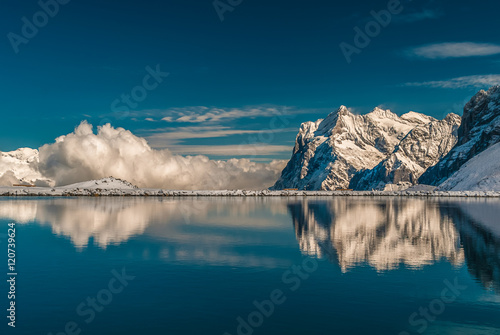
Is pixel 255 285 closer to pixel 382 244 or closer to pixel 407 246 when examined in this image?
pixel 382 244

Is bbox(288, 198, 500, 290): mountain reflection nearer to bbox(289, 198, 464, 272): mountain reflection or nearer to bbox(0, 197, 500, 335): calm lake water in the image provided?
bbox(289, 198, 464, 272): mountain reflection

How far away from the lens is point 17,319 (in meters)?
20.2

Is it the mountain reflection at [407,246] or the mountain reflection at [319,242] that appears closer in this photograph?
the mountain reflection at [407,246]

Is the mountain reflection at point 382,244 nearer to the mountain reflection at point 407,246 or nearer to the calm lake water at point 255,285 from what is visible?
the mountain reflection at point 407,246

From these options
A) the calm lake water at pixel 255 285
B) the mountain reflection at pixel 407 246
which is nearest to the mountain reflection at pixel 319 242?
the mountain reflection at pixel 407 246

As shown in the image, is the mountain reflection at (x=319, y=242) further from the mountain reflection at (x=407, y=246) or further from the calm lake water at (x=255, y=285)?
the calm lake water at (x=255, y=285)

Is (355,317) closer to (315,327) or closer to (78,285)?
(315,327)

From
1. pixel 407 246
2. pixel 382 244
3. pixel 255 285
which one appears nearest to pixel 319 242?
pixel 382 244

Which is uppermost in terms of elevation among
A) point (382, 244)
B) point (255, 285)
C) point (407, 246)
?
point (382, 244)

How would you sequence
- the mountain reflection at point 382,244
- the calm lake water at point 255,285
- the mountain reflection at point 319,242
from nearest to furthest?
1. the calm lake water at point 255,285
2. the mountain reflection at point 319,242
3. the mountain reflection at point 382,244

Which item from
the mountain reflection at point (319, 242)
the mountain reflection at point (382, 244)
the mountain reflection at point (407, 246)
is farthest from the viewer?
the mountain reflection at point (382, 244)

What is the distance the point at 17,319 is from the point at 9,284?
733 cm

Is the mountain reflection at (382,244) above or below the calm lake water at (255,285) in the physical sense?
above

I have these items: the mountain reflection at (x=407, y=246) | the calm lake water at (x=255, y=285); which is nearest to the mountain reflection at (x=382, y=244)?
the mountain reflection at (x=407, y=246)
